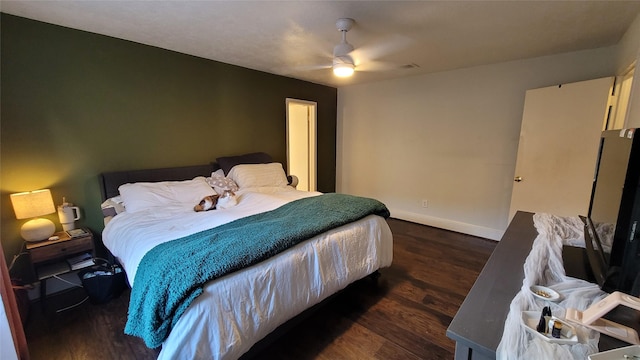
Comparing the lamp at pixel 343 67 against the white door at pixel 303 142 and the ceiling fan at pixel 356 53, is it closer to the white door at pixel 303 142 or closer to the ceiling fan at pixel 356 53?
the ceiling fan at pixel 356 53

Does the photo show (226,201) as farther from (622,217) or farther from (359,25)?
(622,217)

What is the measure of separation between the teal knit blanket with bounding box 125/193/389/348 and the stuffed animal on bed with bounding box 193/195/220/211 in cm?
62

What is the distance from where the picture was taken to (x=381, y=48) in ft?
9.00

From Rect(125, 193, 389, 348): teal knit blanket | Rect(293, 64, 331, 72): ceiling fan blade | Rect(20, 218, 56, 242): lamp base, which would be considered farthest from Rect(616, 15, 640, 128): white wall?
Rect(20, 218, 56, 242): lamp base

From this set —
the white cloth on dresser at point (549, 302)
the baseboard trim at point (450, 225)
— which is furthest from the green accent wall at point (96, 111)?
the white cloth on dresser at point (549, 302)

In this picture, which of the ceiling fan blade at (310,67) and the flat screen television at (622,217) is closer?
the flat screen television at (622,217)

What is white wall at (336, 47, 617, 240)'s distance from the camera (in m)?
3.23

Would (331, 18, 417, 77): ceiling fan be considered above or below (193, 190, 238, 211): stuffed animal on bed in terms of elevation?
above

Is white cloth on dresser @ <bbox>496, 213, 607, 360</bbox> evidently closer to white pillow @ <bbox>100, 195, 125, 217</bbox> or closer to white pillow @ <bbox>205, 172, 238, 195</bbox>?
white pillow @ <bbox>205, 172, 238, 195</bbox>

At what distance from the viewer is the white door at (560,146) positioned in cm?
263

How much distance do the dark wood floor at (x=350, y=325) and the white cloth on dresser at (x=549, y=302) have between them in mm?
948

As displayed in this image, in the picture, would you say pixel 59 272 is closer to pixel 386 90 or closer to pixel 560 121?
pixel 386 90

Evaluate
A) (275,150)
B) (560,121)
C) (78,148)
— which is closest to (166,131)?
(78,148)

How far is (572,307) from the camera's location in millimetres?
→ 919
